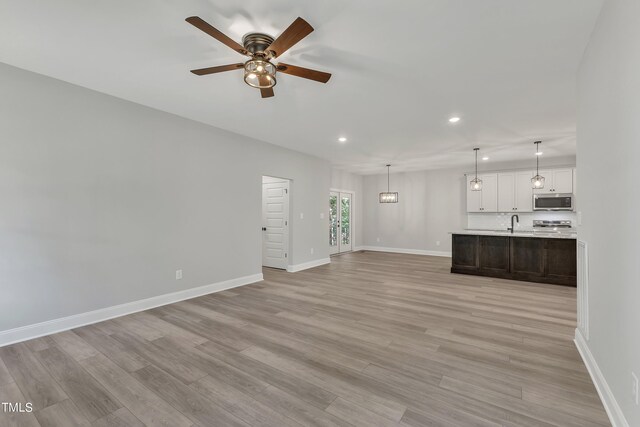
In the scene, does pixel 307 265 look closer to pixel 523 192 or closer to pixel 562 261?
pixel 562 261

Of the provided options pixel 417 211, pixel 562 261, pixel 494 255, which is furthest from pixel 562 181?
pixel 417 211

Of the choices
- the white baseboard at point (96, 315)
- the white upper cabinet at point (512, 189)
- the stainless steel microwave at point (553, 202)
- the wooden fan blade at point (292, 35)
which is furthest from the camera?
the white upper cabinet at point (512, 189)

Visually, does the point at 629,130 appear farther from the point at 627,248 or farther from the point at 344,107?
the point at 344,107

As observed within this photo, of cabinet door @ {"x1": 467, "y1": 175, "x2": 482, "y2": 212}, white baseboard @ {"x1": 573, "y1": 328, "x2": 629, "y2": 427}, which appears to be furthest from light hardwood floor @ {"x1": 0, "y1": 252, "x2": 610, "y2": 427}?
cabinet door @ {"x1": 467, "y1": 175, "x2": 482, "y2": 212}

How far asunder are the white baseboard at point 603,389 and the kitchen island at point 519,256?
3.33m

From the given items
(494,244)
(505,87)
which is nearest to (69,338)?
(505,87)

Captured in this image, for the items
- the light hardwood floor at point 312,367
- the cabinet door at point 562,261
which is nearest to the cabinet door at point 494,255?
the cabinet door at point 562,261

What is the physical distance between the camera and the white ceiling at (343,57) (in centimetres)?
208

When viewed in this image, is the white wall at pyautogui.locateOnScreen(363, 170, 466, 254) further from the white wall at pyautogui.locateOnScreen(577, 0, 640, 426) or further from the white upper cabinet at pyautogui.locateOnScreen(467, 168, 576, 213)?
the white wall at pyautogui.locateOnScreen(577, 0, 640, 426)

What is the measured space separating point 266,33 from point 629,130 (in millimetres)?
2425

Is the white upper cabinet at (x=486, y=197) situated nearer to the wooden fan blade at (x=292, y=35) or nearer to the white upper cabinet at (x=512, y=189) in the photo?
the white upper cabinet at (x=512, y=189)

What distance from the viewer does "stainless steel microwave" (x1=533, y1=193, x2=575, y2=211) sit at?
679 centimetres

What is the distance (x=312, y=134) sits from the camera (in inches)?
204

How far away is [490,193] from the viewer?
7738 mm
